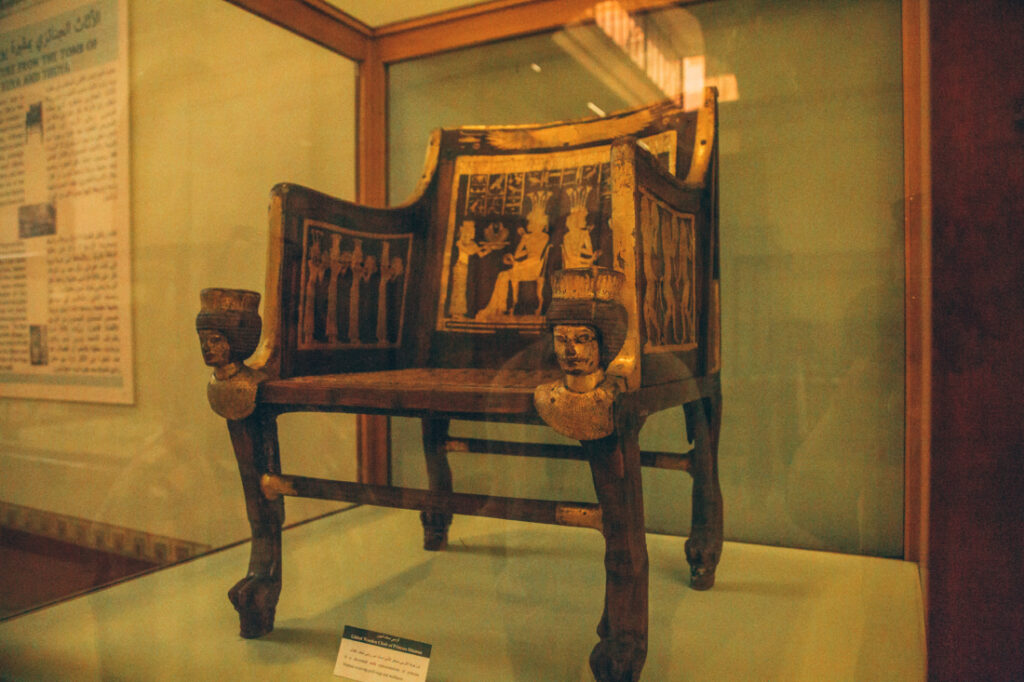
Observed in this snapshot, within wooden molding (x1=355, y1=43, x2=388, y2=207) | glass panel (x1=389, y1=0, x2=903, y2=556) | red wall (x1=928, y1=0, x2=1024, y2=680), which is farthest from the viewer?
wooden molding (x1=355, y1=43, x2=388, y2=207)

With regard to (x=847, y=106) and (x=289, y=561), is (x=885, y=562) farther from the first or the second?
(x=289, y=561)

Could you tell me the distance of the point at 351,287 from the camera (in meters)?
1.56

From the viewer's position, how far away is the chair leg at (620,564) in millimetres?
1053

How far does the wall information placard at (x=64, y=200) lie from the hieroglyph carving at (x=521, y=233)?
728mm

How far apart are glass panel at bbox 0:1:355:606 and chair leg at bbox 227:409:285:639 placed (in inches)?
17.7

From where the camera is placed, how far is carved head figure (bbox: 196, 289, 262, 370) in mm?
Result: 1290

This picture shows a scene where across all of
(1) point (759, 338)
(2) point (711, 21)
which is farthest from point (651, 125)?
(1) point (759, 338)

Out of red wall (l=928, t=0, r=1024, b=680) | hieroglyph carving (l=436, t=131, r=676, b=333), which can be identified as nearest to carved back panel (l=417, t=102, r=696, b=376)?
hieroglyph carving (l=436, t=131, r=676, b=333)

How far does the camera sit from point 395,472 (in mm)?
2301

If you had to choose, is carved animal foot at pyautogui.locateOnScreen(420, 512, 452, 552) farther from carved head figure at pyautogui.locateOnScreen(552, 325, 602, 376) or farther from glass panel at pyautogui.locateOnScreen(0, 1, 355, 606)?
carved head figure at pyautogui.locateOnScreen(552, 325, 602, 376)

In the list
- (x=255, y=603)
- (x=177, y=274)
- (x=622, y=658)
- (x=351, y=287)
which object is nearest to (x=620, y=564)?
(x=622, y=658)

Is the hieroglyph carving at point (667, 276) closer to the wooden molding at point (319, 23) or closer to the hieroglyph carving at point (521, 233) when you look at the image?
the hieroglyph carving at point (521, 233)

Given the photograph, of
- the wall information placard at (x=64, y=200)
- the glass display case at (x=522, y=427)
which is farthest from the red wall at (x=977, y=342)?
the wall information placard at (x=64, y=200)

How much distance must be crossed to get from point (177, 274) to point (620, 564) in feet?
4.09
